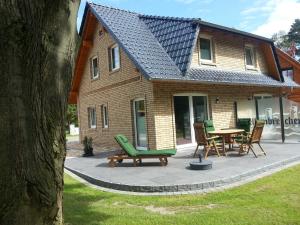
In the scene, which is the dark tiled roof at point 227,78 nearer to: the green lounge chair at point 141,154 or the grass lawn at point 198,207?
the green lounge chair at point 141,154

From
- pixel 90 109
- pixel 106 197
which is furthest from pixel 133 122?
pixel 106 197

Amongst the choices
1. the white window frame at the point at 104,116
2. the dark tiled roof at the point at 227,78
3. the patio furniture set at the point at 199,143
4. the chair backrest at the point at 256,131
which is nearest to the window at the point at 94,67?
the white window frame at the point at 104,116

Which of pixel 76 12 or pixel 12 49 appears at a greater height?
pixel 76 12

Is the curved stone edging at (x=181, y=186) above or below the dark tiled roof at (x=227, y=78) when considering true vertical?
below

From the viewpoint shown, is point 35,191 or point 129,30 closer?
point 35,191

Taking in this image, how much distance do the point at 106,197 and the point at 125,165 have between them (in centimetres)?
392

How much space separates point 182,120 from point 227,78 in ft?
9.56

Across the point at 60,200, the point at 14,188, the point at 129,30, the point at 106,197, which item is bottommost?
the point at 106,197

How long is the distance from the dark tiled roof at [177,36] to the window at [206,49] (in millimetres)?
1440

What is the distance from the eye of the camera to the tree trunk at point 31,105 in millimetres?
2678

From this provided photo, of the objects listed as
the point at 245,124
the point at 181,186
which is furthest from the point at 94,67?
the point at 181,186

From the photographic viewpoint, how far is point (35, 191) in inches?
109

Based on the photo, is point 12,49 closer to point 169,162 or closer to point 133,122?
point 169,162

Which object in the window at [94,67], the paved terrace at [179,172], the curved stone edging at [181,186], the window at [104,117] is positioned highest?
the window at [94,67]
